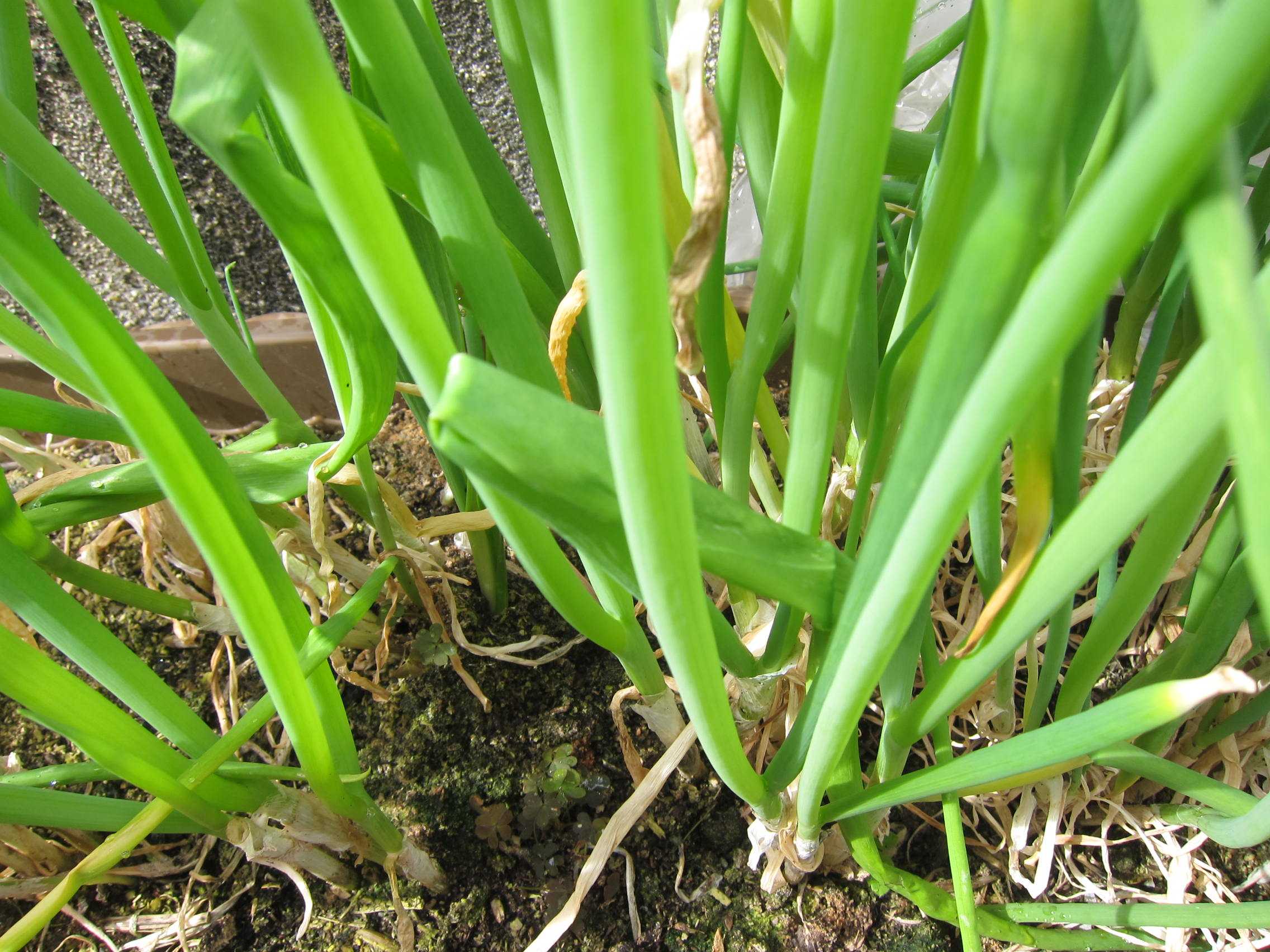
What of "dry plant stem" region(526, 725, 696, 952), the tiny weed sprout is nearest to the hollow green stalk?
the tiny weed sprout

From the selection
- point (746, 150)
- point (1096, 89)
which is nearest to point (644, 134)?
point (1096, 89)

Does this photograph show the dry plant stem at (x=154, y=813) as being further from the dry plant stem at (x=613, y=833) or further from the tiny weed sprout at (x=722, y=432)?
the dry plant stem at (x=613, y=833)

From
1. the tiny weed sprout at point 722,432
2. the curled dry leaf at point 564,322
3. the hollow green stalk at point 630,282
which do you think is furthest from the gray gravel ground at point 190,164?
the hollow green stalk at point 630,282

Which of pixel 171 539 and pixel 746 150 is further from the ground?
pixel 746 150

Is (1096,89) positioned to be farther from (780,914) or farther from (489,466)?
(780,914)

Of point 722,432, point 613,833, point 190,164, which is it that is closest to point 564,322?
point 722,432

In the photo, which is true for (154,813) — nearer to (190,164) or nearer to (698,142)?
(698,142)
